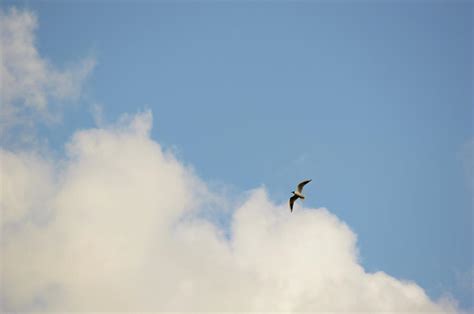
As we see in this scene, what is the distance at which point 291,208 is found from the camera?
408 ft

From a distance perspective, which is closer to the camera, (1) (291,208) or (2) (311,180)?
(2) (311,180)

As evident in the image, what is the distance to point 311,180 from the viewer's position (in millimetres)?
116562

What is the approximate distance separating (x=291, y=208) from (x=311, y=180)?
10245 millimetres
